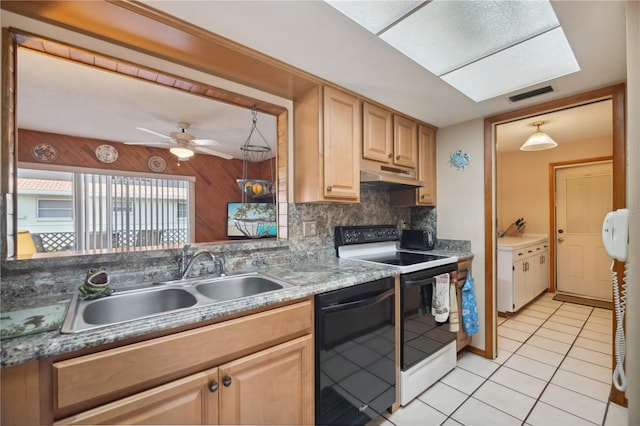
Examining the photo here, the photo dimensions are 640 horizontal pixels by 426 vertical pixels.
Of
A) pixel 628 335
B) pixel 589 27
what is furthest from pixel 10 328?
pixel 589 27

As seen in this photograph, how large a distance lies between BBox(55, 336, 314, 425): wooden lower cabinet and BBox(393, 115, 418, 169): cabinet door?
1.67 m

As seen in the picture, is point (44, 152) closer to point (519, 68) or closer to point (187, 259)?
point (187, 259)

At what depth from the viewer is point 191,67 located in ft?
4.91

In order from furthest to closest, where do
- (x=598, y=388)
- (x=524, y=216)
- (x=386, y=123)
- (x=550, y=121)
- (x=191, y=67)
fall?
(x=524, y=216)
(x=550, y=121)
(x=386, y=123)
(x=598, y=388)
(x=191, y=67)

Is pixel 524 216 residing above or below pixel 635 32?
below

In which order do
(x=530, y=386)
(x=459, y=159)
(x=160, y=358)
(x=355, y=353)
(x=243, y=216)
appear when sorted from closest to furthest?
1. (x=160, y=358)
2. (x=355, y=353)
3. (x=530, y=386)
4. (x=459, y=159)
5. (x=243, y=216)

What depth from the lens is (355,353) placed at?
146cm

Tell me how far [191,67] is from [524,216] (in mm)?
5019

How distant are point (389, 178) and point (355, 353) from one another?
1.22m

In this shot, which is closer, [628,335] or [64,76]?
[628,335]

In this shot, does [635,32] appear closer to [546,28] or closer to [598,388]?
[546,28]

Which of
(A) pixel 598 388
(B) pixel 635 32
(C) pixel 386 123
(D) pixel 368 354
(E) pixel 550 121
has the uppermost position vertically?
(E) pixel 550 121

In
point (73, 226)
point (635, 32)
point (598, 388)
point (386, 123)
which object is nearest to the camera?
point (635, 32)

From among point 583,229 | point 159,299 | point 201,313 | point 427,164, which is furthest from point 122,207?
point 583,229
